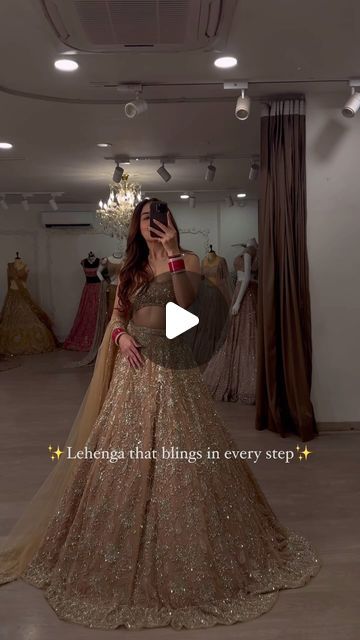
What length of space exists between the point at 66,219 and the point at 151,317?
8010 mm

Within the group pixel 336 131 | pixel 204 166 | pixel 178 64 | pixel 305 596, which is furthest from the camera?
pixel 204 166

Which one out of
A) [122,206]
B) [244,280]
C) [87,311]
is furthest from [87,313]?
[244,280]

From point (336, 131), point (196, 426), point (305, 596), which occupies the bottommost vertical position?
point (305, 596)

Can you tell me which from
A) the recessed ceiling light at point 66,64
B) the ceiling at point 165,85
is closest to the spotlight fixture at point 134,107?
the ceiling at point 165,85

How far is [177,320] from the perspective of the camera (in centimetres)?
217

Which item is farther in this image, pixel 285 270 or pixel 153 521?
pixel 285 270

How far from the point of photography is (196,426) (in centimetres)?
220

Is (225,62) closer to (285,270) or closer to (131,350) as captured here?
(285,270)

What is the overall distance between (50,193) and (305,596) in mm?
7499

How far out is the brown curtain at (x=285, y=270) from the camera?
13.4 ft

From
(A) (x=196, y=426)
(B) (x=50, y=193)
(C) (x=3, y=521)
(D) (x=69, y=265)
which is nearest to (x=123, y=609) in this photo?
(A) (x=196, y=426)

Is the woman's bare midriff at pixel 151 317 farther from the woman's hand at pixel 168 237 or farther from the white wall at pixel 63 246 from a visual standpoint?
the white wall at pixel 63 246

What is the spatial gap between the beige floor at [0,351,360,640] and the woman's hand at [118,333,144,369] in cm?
92

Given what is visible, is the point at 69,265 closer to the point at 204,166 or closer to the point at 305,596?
the point at 204,166
